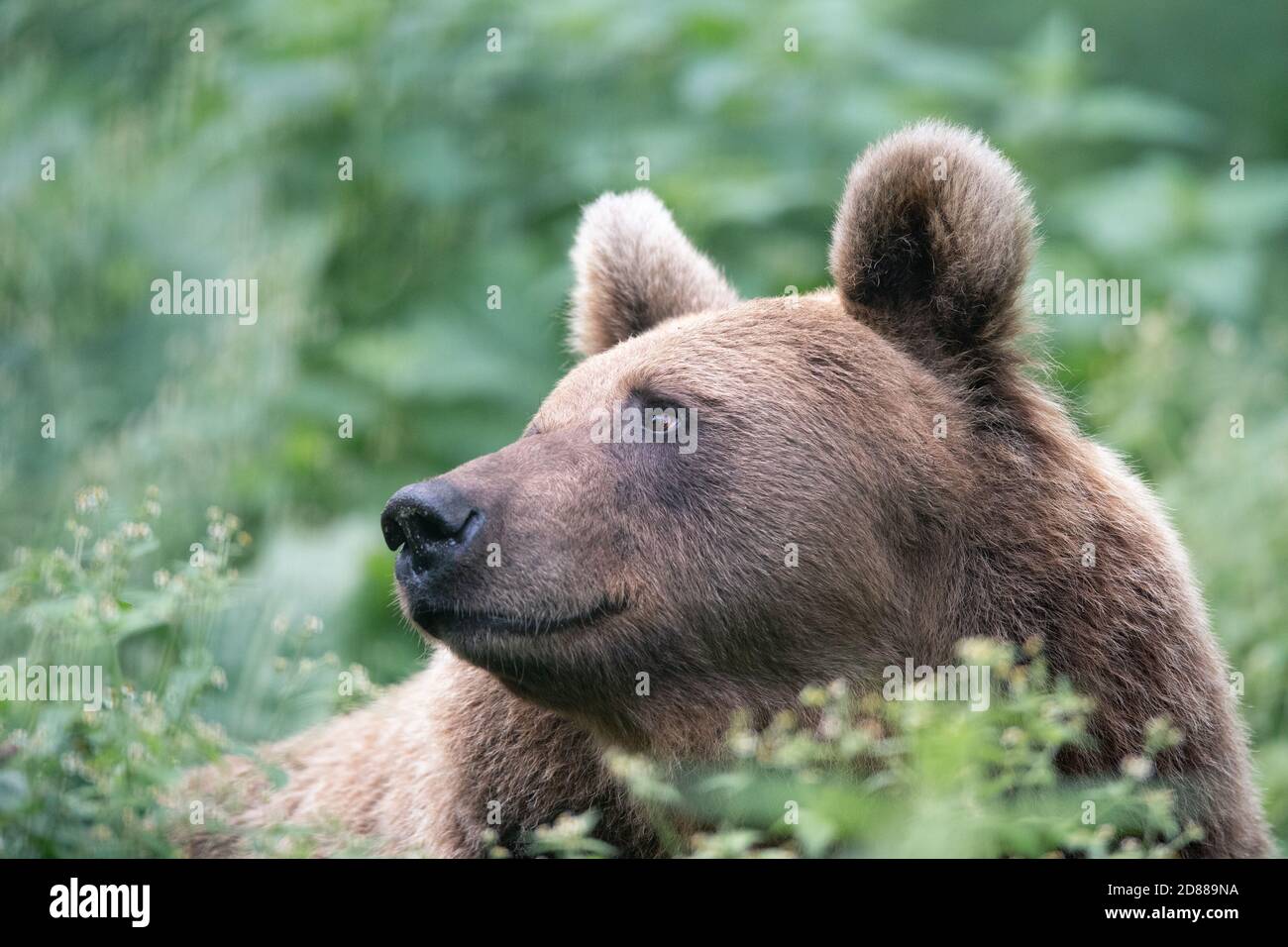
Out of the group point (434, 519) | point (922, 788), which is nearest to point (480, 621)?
point (434, 519)

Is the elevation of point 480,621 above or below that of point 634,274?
below

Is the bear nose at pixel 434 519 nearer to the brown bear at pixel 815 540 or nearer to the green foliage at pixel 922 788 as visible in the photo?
the brown bear at pixel 815 540

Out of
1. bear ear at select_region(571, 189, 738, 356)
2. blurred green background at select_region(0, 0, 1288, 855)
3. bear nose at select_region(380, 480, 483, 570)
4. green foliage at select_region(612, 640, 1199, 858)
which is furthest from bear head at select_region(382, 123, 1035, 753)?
blurred green background at select_region(0, 0, 1288, 855)

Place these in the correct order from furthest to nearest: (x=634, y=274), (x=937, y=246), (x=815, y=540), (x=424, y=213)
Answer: (x=424, y=213) < (x=634, y=274) < (x=937, y=246) < (x=815, y=540)

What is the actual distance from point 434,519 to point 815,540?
1.01 m

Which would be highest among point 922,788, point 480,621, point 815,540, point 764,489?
point 764,489

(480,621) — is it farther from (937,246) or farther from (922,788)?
(937,246)

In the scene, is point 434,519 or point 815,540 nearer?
point 434,519

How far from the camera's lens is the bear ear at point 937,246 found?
4.30 m

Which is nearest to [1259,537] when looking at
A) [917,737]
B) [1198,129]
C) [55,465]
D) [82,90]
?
[917,737]

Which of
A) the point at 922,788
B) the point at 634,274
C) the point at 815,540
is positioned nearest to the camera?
the point at 922,788

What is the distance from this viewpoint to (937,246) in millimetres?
4363

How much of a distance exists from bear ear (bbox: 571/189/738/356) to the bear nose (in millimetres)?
1473
